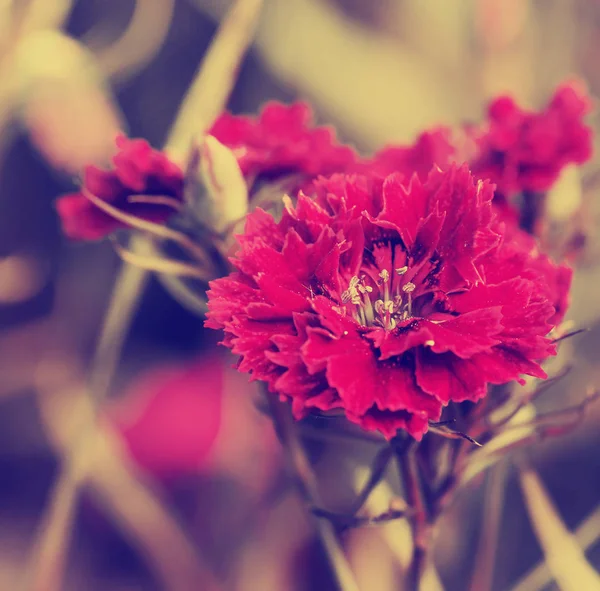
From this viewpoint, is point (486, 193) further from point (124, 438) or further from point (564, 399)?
point (124, 438)

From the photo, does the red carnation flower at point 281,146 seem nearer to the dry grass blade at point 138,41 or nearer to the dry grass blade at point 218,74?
the dry grass blade at point 218,74

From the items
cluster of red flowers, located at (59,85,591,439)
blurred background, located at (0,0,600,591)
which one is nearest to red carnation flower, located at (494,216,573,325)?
cluster of red flowers, located at (59,85,591,439)

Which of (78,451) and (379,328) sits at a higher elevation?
(379,328)

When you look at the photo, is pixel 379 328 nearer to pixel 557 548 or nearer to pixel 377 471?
pixel 377 471

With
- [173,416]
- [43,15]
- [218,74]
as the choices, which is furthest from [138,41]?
[173,416]

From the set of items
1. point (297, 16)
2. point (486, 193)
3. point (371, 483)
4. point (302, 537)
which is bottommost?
point (302, 537)

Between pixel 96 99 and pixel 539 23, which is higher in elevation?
pixel 539 23

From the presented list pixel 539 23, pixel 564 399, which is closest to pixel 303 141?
pixel 564 399

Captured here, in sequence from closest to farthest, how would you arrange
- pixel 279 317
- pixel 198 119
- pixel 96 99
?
pixel 279 317, pixel 198 119, pixel 96 99
